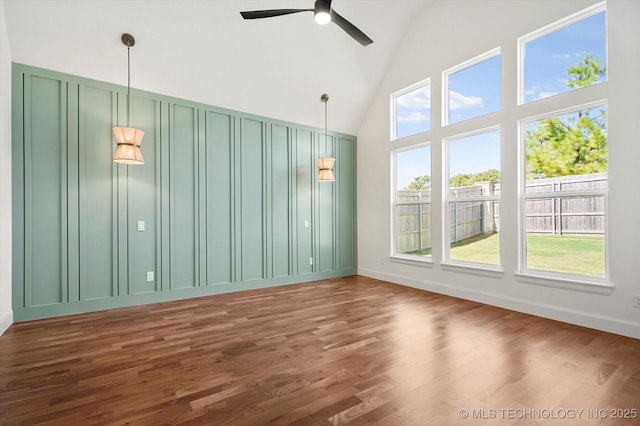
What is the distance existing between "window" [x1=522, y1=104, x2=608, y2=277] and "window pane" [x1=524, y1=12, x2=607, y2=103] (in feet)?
1.10

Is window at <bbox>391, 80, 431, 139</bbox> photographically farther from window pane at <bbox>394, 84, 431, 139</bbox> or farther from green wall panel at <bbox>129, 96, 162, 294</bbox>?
green wall panel at <bbox>129, 96, 162, 294</bbox>

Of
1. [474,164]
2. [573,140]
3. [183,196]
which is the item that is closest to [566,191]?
[573,140]

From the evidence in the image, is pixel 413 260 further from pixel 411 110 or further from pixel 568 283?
pixel 411 110

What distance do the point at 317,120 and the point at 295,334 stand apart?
13.0 feet

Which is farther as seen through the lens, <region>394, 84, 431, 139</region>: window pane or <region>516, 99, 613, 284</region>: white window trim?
<region>394, 84, 431, 139</region>: window pane

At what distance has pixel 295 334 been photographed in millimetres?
3029

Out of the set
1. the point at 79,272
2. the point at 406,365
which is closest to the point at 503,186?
the point at 406,365

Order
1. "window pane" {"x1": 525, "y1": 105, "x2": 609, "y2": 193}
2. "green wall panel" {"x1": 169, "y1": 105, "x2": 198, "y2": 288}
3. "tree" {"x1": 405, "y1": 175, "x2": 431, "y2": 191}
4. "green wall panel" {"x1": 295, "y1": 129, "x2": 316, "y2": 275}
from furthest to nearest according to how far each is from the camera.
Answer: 1. "green wall panel" {"x1": 295, "y1": 129, "x2": 316, "y2": 275}
2. "tree" {"x1": 405, "y1": 175, "x2": 431, "y2": 191}
3. "green wall panel" {"x1": 169, "y1": 105, "x2": 198, "y2": 288}
4. "window pane" {"x1": 525, "y1": 105, "x2": 609, "y2": 193}

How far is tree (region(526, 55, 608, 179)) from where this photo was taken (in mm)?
3189

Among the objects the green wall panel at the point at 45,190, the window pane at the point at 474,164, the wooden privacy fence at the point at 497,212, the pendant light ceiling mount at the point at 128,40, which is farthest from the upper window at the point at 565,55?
the green wall panel at the point at 45,190

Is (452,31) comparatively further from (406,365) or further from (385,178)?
(406,365)

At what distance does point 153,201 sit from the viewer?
13.6 ft

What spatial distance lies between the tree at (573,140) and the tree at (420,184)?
1.48 meters

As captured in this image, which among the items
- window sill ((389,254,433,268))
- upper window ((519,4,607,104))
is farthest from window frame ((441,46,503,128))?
window sill ((389,254,433,268))
